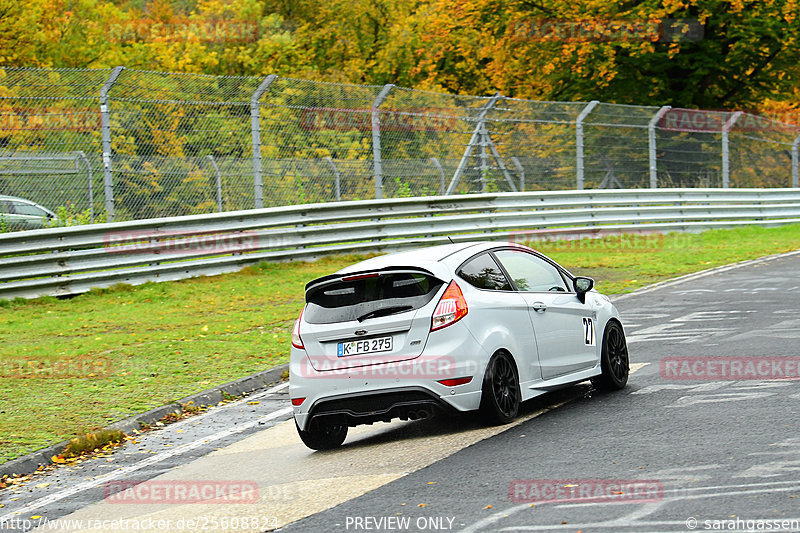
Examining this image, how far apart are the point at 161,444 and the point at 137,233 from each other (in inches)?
363

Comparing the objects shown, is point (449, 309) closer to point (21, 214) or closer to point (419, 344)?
point (419, 344)

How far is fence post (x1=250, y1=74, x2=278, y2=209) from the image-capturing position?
734 inches

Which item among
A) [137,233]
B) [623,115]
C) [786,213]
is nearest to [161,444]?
[137,233]

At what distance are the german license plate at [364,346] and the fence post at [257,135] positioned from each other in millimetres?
11400

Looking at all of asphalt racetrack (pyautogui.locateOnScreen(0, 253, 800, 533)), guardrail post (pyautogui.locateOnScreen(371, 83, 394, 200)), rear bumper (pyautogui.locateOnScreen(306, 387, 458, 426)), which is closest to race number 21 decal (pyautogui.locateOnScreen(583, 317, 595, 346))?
asphalt racetrack (pyautogui.locateOnScreen(0, 253, 800, 533))

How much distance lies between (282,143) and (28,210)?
456 cm

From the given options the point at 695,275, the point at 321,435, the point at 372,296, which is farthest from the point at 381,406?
the point at 695,275

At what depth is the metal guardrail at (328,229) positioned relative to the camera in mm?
16312

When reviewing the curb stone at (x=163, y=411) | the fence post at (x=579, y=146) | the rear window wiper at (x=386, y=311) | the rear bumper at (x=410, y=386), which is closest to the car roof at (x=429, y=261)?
the rear window wiper at (x=386, y=311)

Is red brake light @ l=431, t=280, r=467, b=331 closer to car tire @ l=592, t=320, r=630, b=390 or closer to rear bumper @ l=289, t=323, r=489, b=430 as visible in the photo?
rear bumper @ l=289, t=323, r=489, b=430

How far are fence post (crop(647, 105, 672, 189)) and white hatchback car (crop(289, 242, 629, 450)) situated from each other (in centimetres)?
1840

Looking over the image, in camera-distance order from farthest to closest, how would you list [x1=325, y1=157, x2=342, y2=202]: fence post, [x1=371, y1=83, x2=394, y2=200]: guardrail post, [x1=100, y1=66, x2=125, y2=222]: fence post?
[x1=371, y1=83, x2=394, y2=200]: guardrail post, [x1=325, y1=157, x2=342, y2=202]: fence post, [x1=100, y1=66, x2=125, y2=222]: fence post

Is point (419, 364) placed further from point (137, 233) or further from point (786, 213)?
point (786, 213)

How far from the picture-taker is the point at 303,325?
8.10 meters
